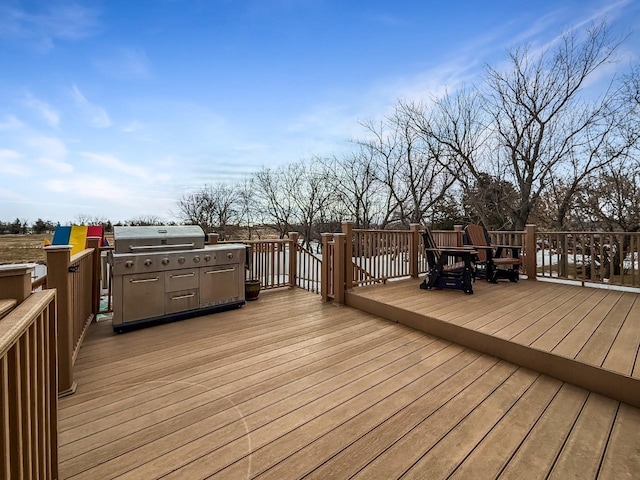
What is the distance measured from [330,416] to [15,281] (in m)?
1.65

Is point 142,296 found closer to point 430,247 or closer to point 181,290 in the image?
point 181,290

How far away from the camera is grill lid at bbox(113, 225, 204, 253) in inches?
137

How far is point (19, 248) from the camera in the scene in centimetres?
790

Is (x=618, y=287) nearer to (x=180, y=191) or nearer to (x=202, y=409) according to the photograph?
(x=202, y=409)

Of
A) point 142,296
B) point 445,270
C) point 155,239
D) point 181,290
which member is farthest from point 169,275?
point 445,270

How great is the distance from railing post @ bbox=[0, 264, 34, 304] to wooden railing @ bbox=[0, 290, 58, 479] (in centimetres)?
3

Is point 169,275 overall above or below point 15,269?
below

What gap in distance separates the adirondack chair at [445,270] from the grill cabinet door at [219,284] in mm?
2761

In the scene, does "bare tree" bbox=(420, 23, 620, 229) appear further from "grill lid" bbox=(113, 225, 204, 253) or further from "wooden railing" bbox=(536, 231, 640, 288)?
"grill lid" bbox=(113, 225, 204, 253)

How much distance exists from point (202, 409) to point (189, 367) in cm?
66

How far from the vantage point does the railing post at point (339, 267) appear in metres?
4.35

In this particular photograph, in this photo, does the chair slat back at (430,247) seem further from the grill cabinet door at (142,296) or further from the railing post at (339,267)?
the grill cabinet door at (142,296)

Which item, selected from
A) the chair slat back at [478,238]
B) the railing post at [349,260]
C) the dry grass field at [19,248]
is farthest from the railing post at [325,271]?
the dry grass field at [19,248]

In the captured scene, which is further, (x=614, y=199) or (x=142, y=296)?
(x=614, y=199)
